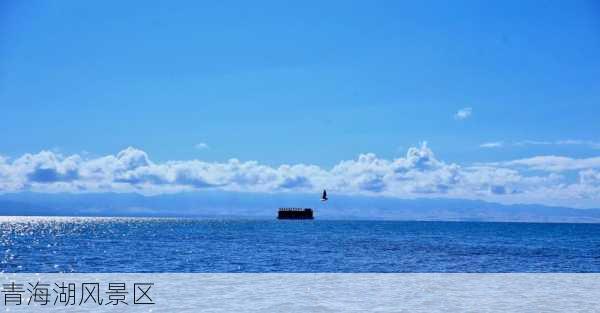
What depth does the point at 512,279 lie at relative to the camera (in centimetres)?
2544

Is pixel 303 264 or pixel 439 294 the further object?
pixel 303 264

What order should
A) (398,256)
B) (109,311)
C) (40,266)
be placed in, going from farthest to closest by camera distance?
(398,256)
(40,266)
(109,311)

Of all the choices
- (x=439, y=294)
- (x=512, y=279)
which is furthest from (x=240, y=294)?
(x=512, y=279)

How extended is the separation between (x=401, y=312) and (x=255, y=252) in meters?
41.8

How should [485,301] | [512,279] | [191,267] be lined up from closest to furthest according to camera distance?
[485,301], [512,279], [191,267]

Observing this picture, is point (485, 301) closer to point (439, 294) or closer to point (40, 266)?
point (439, 294)

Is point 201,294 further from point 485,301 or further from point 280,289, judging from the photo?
point 485,301

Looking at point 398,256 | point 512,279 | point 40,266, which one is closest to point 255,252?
point 398,256

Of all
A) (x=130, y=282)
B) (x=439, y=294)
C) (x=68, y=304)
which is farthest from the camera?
(x=130, y=282)

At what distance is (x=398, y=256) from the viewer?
5412 cm

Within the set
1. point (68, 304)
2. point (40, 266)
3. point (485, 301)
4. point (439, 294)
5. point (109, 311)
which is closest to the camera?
point (109, 311)

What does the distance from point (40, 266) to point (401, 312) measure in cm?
3594

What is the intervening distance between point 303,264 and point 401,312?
28.7 m

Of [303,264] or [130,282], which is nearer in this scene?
[130,282]
